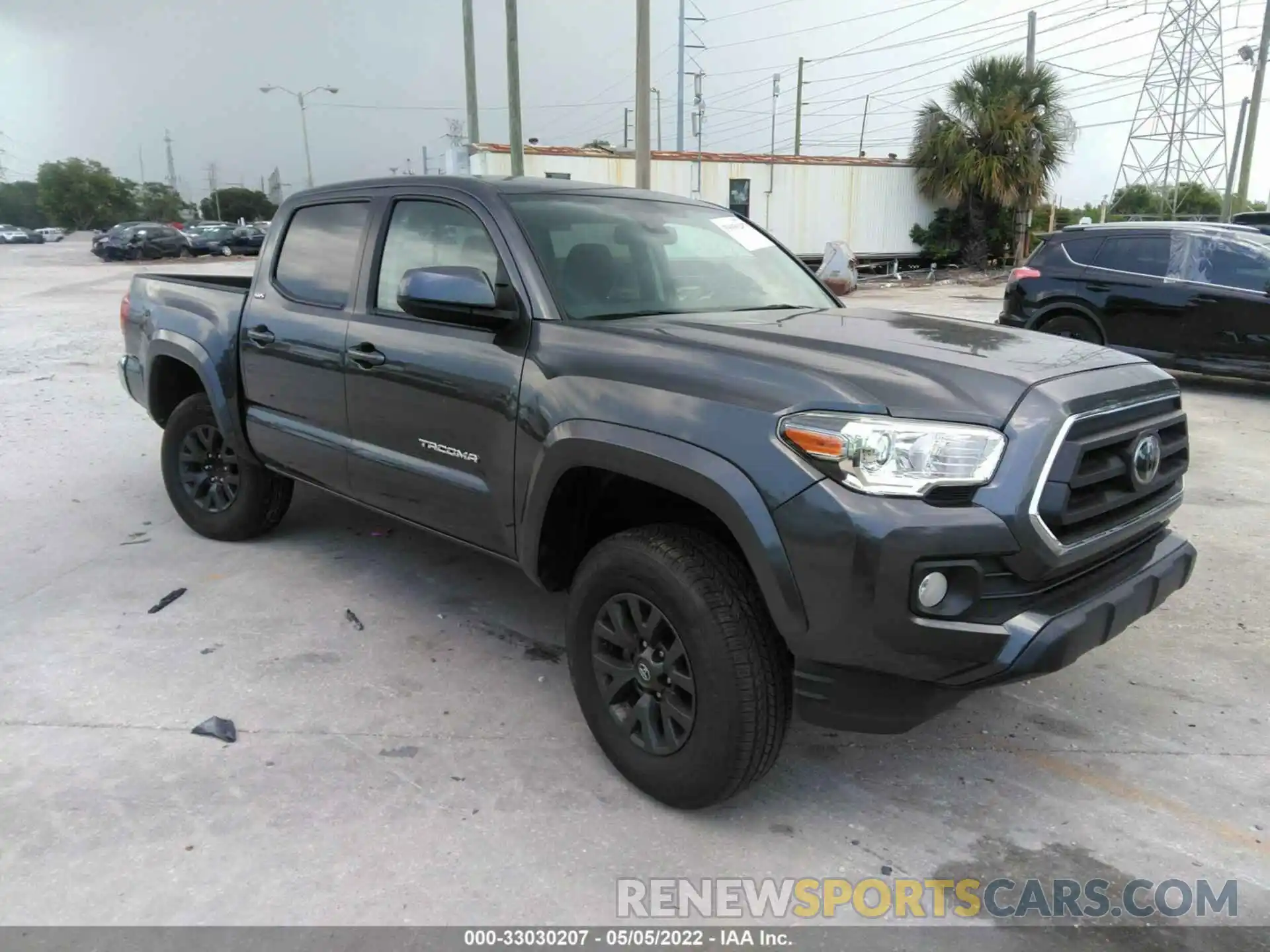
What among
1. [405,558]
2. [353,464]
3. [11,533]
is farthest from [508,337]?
[11,533]

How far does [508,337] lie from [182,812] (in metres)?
1.79

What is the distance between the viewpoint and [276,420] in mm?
4363

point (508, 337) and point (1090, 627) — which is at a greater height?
point (508, 337)

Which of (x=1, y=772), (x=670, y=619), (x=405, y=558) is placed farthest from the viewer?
(x=405, y=558)

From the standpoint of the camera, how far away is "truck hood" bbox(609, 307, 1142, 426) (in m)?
2.37

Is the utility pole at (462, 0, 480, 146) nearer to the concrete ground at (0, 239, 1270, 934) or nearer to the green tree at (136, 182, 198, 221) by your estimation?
the concrete ground at (0, 239, 1270, 934)

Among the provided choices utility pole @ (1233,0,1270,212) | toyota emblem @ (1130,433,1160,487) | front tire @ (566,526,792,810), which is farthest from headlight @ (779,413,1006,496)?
utility pole @ (1233,0,1270,212)

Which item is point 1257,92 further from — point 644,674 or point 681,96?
point 644,674

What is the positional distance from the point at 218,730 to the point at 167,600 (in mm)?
1365

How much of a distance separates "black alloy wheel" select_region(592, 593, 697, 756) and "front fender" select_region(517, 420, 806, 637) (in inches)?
14.3

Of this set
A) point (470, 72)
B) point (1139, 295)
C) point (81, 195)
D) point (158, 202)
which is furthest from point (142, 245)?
point (158, 202)

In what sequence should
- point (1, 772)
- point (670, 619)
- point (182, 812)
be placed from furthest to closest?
point (1, 772), point (182, 812), point (670, 619)

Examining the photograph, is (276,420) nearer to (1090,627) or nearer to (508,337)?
(508,337)

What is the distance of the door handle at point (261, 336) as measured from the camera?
14.1ft
